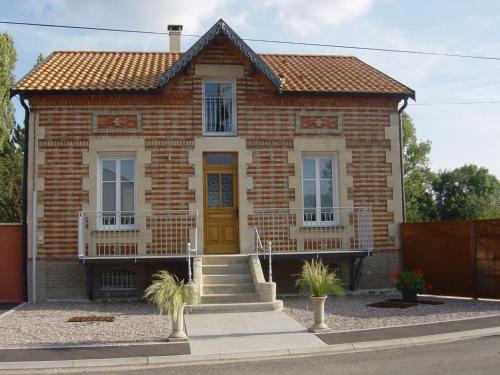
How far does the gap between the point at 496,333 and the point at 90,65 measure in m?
12.5


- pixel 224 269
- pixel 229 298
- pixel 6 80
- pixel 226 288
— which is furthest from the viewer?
pixel 6 80

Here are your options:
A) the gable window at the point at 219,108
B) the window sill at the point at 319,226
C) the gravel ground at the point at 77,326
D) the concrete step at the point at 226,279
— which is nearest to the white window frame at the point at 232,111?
the gable window at the point at 219,108

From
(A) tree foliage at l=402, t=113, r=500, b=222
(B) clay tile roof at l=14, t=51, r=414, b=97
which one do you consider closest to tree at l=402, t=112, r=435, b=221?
(A) tree foliage at l=402, t=113, r=500, b=222

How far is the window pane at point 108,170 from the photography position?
14.9 m

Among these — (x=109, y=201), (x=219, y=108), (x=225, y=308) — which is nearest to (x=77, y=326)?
(x=225, y=308)

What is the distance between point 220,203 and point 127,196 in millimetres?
2407

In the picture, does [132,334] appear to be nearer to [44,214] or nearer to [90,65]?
[44,214]

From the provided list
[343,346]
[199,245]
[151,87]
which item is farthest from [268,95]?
[343,346]

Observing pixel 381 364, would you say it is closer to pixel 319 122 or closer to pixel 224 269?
pixel 224 269

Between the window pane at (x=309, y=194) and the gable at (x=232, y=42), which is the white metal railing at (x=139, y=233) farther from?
the gable at (x=232, y=42)

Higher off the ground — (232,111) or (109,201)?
(232,111)

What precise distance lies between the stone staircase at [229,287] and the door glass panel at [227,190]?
1.66m

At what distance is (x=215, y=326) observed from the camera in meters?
10.5

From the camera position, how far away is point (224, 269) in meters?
13.7
